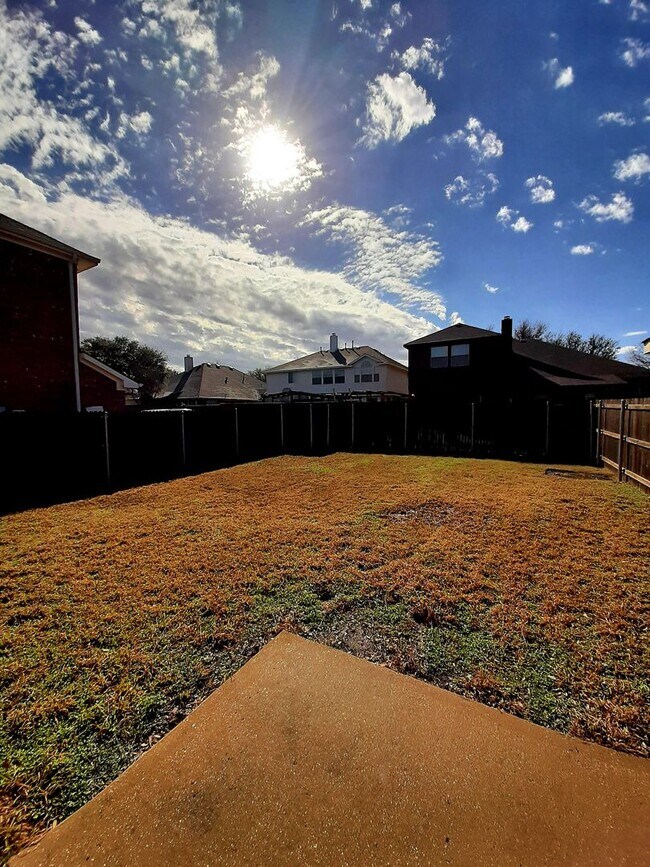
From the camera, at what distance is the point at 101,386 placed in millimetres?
12250

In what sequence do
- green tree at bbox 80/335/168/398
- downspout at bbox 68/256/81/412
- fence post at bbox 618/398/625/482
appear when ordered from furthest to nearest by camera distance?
green tree at bbox 80/335/168/398 < downspout at bbox 68/256/81/412 < fence post at bbox 618/398/625/482

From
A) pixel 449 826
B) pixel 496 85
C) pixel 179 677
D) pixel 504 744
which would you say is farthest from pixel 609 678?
pixel 496 85

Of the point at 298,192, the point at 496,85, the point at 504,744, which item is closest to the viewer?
the point at 504,744

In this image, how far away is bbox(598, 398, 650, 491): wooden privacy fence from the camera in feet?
19.9

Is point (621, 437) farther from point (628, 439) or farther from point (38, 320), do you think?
point (38, 320)

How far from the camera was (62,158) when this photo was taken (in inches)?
316

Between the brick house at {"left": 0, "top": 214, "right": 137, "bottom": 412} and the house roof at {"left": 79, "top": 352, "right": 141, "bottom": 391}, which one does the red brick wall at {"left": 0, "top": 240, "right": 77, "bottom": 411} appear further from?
the house roof at {"left": 79, "top": 352, "right": 141, "bottom": 391}

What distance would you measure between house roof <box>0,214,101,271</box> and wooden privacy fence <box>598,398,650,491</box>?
14.0 metres

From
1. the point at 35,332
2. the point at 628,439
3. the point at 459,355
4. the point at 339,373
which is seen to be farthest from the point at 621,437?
the point at 339,373

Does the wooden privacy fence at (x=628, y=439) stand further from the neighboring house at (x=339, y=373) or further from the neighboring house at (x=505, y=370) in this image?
→ the neighboring house at (x=339, y=373)

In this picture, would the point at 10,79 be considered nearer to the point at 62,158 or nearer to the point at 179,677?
the point at 62,158

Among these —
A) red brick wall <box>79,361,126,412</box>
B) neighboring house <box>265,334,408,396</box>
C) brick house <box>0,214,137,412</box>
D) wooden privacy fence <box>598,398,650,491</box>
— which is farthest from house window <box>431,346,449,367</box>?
brick house <box>0,214,137,412</box>

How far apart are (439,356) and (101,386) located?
16404 millimetres

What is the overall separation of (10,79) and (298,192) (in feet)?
19.7
